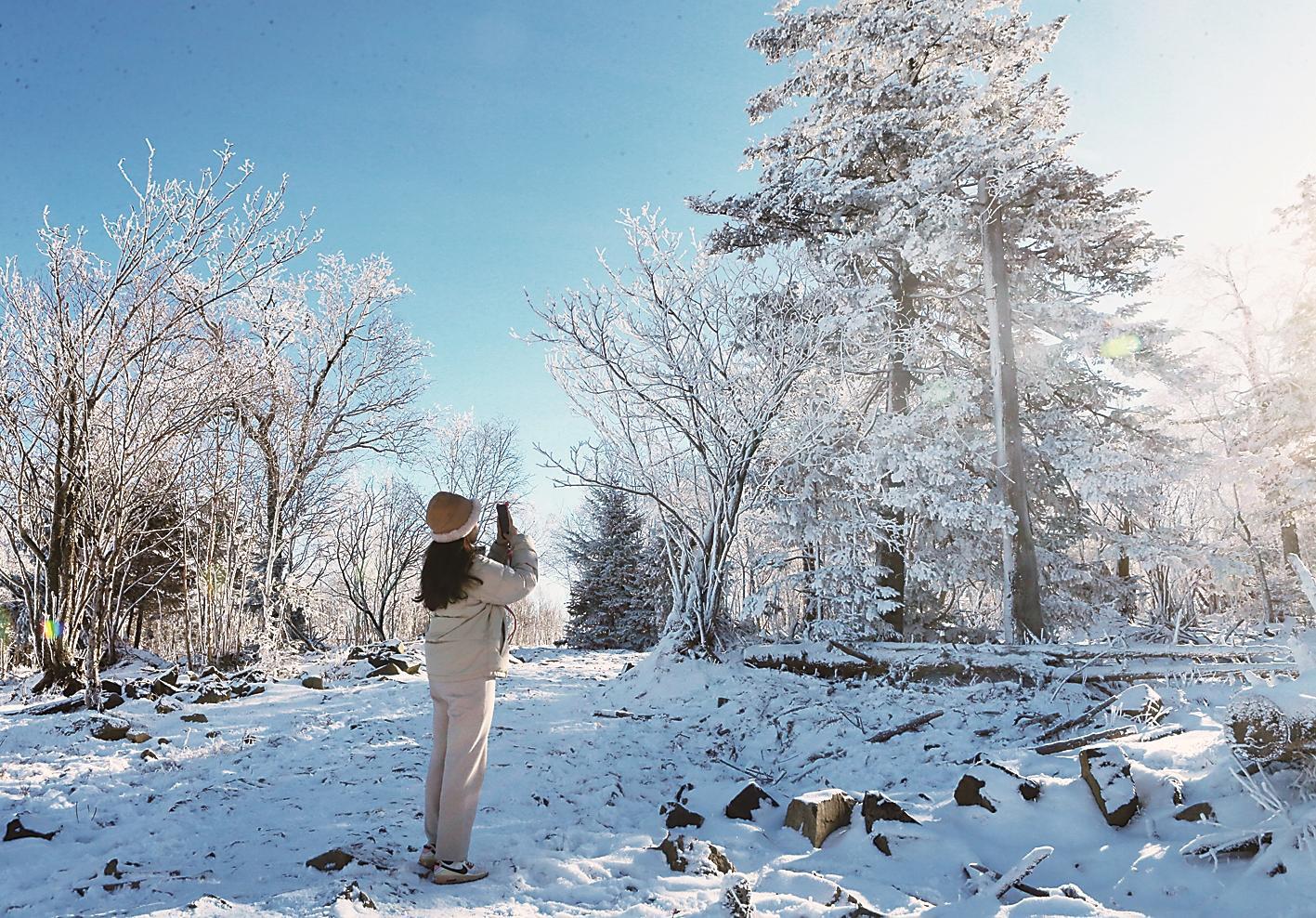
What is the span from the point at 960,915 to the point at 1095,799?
1175 millimetres

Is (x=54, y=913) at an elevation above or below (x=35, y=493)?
below

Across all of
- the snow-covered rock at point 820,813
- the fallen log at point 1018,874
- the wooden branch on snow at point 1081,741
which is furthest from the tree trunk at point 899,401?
the fallen log at point 1018,874

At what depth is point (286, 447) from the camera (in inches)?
504

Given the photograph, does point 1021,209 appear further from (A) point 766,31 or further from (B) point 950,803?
(B) point 950,803

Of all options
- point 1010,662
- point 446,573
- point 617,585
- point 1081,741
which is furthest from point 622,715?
point 617,585

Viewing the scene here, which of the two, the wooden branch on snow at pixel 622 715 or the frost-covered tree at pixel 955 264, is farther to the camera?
the frost-covered tree at pixel 955 264

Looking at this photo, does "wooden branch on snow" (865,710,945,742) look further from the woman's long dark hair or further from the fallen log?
the woman's long dark hair

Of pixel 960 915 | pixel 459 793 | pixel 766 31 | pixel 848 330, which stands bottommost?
pixel 960 915

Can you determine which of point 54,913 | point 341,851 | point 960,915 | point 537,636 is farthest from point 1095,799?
point 537,636

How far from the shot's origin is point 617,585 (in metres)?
19.6

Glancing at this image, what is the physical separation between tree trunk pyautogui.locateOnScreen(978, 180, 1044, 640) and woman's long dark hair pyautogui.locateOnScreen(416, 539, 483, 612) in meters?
9.27

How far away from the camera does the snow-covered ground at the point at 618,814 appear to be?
9.30ft

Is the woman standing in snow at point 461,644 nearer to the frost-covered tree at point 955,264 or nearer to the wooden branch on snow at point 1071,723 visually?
the wooden branch on snow at point 1071,723

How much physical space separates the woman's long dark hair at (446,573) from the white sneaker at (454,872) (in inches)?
43.2
